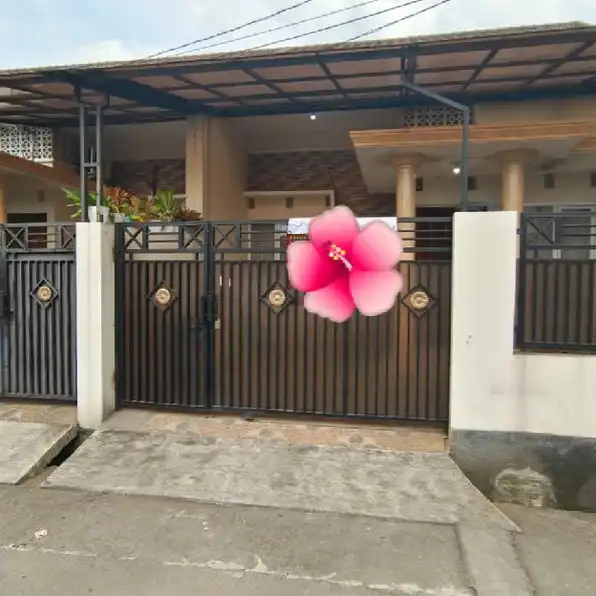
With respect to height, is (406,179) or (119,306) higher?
(406,179)

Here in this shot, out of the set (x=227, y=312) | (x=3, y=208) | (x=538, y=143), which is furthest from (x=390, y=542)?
(x=3, y=208)

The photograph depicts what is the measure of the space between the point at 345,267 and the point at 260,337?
38.1 inches

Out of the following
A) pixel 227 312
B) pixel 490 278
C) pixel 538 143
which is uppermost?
pixel 538 143

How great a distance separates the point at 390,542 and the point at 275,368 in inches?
71.0

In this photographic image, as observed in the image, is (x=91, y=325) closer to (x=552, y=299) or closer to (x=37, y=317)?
(x=37, y=317)

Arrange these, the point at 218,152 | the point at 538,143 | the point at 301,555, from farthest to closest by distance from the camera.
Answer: the point at 218,152 < the point at 538,143 < the point at 301,555

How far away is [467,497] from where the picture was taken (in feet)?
11.0

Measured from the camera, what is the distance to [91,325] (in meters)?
4.38

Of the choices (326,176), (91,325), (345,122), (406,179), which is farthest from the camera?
(326,176)

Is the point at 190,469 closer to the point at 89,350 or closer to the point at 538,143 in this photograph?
the point at 89,350

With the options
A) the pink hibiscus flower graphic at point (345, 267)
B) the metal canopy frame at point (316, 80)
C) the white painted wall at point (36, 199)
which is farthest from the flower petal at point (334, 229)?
the white painted wall at point (36, 199)

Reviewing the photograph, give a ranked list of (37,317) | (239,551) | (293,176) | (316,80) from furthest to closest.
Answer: (293,176) < (316,80) < (37,317) < (239,551)

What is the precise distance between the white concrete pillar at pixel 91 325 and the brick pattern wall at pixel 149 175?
6107 mm

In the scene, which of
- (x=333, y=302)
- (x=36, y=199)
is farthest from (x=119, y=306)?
(x=36, y=199)
